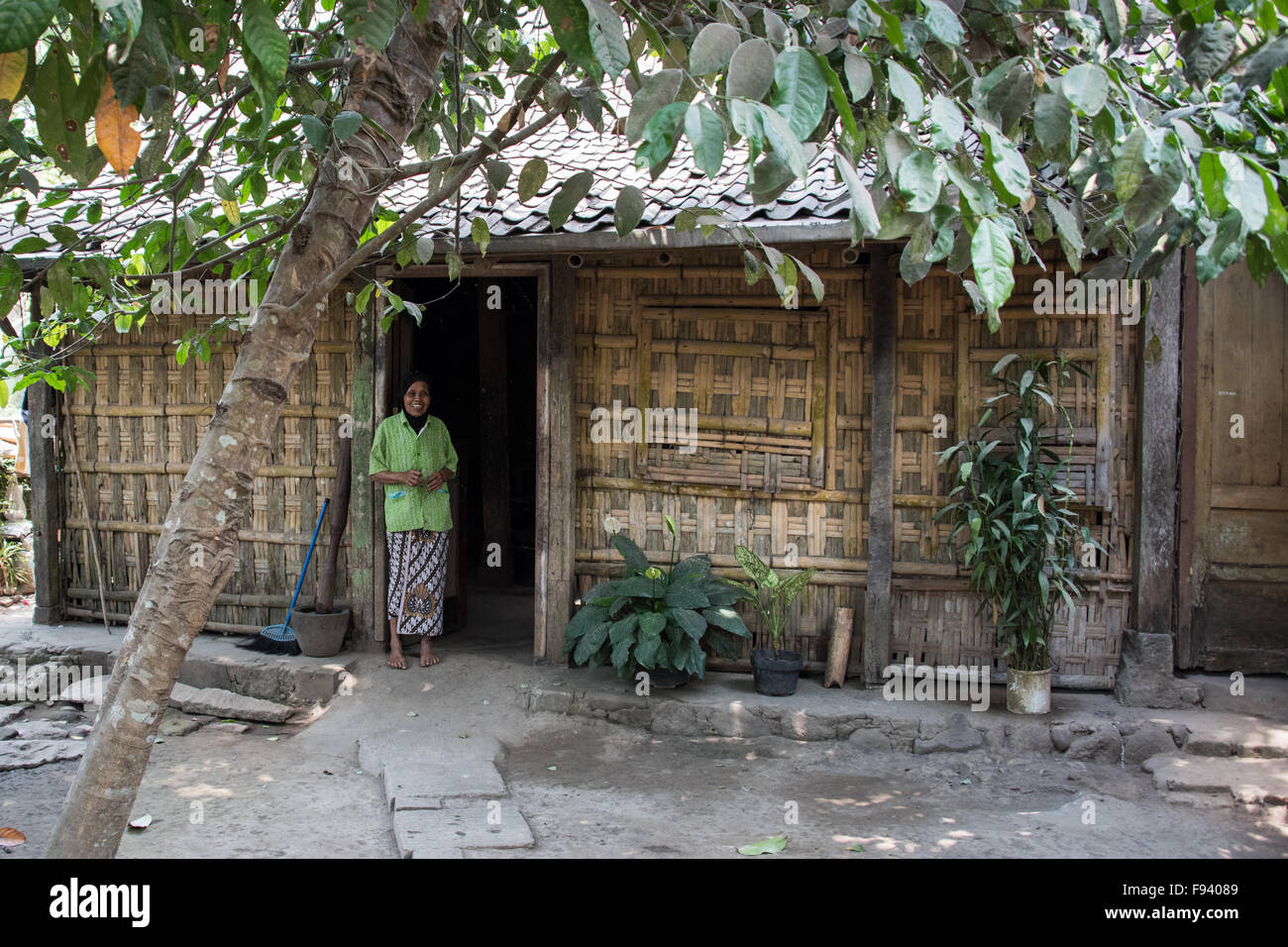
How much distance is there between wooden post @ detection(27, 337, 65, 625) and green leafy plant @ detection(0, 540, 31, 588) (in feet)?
7.70

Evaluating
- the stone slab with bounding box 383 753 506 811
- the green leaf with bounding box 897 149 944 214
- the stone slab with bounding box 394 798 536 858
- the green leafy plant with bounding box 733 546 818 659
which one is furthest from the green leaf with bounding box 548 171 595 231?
the green leafy plant with bounding box 733 546 818 659

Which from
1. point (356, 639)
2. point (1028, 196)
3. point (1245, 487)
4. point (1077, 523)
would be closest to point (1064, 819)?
point (1077, 523)

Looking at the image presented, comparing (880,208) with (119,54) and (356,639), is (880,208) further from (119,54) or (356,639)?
(356,639)

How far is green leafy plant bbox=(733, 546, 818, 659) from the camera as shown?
224 inches

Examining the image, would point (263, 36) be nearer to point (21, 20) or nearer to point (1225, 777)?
point (21, 20)

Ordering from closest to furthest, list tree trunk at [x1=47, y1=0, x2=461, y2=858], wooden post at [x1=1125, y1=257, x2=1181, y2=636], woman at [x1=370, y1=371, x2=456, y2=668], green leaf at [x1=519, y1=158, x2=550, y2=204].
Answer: tree trunk at [x1=47, y1=0, x2=461, y2=858]
green leaf at [x1=519, y1=158, x2=550, y2=204]
wooden post at [x1=1125, y1=257, x2=1181, y2=636]
woman at [x1=370, y1=371, x2=456, y2=668]

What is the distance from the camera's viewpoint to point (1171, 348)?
5461mm

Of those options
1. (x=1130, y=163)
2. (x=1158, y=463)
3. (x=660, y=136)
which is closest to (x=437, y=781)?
(x=660, y=136)

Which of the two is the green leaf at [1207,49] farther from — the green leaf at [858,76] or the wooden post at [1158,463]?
the wooden post at [1158,463]

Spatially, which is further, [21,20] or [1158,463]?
[1158,463]

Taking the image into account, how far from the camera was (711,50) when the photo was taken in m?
1.92

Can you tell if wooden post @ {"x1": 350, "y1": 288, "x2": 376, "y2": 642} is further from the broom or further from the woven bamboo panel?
the woven bamboo panel

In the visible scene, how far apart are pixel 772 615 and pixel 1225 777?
2420 mm

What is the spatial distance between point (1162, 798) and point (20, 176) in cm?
535
